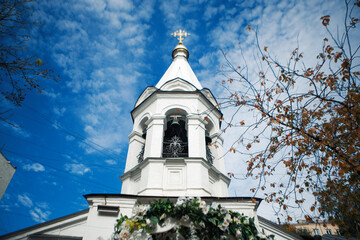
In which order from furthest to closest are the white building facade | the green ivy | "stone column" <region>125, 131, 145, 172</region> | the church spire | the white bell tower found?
the church spire < "stone column" <region>125, 131, 145, 172</region> < the white bell tower < the white building facade < the green ivy

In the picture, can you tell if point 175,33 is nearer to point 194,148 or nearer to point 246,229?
point 194,148

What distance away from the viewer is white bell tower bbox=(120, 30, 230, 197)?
8.41 m

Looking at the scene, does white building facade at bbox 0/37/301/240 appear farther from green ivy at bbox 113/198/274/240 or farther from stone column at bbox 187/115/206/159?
Answer: green ivy at bbox 113/198/274/240

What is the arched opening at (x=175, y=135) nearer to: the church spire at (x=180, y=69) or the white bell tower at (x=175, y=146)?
the white bell tower at (x=175, y=146)

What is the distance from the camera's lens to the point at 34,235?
7.51 m

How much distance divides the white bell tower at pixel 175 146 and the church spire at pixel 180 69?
0.54 metres

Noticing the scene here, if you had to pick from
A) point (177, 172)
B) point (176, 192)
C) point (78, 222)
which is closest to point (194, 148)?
point (177, 172)

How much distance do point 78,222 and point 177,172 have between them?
10.9 feet

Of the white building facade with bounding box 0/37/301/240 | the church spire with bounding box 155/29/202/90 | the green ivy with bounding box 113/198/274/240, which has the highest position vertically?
the church spire with bounding box 155/29/202/90

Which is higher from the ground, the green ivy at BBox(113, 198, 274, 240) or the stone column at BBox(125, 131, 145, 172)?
the stone column at BBox(125, 131, 145, 172)

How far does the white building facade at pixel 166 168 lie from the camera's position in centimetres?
665

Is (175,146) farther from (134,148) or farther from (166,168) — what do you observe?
(134,148)

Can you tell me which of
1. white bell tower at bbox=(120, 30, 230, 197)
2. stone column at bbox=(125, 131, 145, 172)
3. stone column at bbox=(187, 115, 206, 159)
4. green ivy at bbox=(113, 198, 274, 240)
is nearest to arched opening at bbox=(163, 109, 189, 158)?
white bell tower at bbox=(120, 30, 230, 197)

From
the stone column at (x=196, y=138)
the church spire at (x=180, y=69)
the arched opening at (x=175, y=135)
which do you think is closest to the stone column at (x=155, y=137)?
the arched opening at (x=175, y=135)
